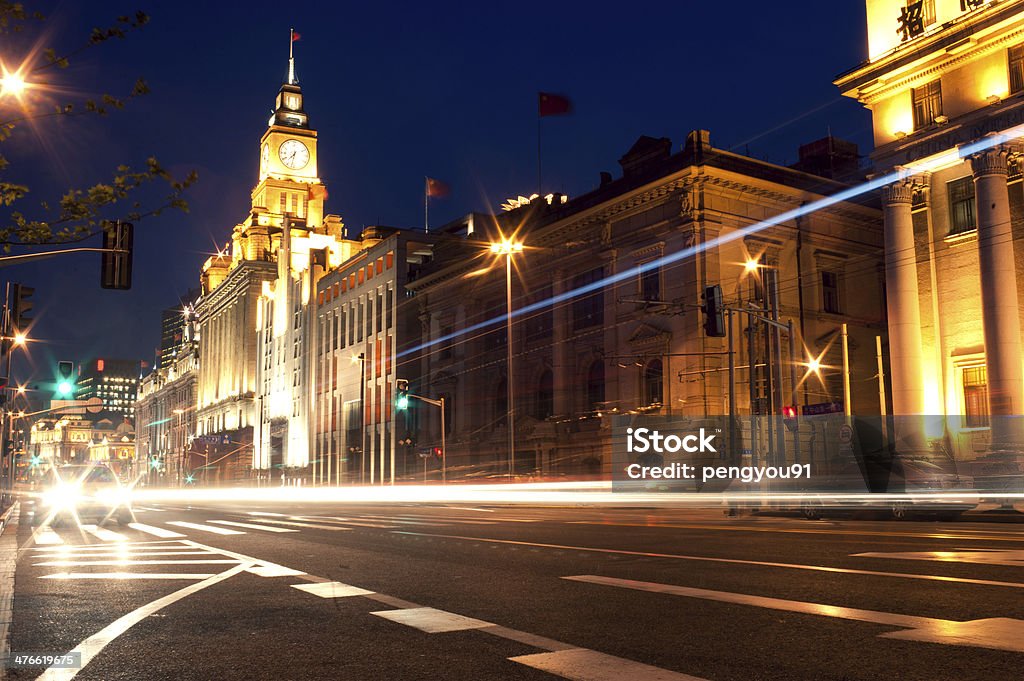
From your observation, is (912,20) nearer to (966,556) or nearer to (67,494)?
(966,556)

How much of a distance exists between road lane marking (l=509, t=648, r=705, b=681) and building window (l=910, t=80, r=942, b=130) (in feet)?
120

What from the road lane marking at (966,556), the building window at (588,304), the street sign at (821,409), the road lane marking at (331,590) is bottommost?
the road lane marking at (331,590)

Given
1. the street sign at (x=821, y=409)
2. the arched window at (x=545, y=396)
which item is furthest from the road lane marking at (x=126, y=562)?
the arched window at (x=545, y=396)

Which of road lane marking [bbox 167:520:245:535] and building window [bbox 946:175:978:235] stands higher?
building window [bbox 946:175:978:235]

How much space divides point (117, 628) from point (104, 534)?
13561mm

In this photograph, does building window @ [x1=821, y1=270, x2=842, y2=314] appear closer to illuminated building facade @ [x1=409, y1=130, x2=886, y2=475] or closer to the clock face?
illuminated building facade @ [x1=409, y1=130, x2=886, y2=475]

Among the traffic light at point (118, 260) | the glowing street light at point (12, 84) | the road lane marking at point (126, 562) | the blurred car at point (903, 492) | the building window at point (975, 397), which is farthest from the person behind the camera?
the building window at point (975, 397)

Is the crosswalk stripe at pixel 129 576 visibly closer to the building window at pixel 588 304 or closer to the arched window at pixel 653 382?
the arched window at pixel 653 382

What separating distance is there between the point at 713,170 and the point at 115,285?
105ft

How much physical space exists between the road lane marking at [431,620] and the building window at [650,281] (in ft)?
127

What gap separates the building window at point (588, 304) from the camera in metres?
49.5

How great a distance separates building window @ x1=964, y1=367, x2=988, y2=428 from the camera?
35438 millimetres

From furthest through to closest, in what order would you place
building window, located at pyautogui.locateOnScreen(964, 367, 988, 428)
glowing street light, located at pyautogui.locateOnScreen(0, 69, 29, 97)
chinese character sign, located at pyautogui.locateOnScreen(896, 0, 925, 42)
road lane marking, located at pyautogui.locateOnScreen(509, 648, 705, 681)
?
1. chinese character sign, located at pyautogui.locateOnScreen(896, 0, 925, 42)
2. building window, located at pyautogui.locateOnScreen(964, 367, 988, 428)
3. glowing street light, located at pyautogui.locateOnScreen(0, 69, 29, 97)
4. road lane marking, located at pyautogui.locateOnScreen(509, 648, 705, 681)

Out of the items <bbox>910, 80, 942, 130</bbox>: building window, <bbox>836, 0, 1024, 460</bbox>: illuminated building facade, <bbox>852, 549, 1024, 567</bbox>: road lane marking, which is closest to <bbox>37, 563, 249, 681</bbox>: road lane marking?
<bbox>852, 549, 1024, 567</bbox>: road lane marking
